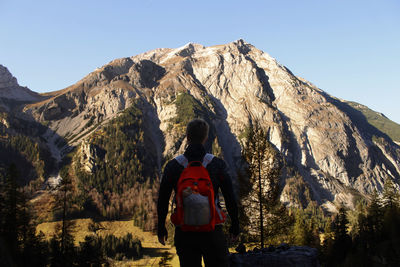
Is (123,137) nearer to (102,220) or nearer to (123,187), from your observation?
(123,187)

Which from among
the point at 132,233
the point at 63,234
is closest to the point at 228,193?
the point at 63,234

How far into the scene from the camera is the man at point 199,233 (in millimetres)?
4836

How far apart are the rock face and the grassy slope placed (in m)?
74.1

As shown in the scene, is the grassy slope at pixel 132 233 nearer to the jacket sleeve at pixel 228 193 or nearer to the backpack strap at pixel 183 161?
the jacket sleeve at pixel 228 193

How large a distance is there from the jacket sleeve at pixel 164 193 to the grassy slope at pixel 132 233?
264 ft

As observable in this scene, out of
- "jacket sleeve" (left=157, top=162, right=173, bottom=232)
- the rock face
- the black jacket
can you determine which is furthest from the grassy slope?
the black jacket

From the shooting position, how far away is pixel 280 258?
10.7m

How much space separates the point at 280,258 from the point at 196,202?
7.85 meters

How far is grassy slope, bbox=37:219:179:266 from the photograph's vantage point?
8881 cm

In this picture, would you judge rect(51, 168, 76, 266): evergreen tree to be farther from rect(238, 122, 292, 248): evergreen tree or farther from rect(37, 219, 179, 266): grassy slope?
rect(37, 219, 179, 266): grassy slope

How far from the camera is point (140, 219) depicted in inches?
4990

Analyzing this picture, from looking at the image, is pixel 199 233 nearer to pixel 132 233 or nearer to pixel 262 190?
pixel 262 190

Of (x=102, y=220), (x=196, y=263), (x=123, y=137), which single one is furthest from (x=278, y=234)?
(x=123, y=137)

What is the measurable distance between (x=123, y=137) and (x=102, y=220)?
76070mm
